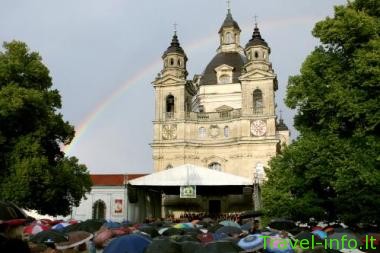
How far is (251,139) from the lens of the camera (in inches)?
1722

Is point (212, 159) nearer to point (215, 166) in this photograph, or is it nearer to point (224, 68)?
point (215, 166)

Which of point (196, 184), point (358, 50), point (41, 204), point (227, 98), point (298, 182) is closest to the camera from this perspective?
point (358, 50)

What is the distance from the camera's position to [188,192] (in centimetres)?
3002

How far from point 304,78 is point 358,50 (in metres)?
2.66

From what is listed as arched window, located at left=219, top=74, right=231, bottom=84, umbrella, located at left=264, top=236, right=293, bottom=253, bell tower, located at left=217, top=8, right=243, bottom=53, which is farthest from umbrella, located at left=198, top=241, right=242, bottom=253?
bell tower, located at left=217, top=8, right=243, bottom=53

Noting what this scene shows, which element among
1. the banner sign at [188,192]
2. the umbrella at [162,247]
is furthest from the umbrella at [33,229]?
the banner sign at [188,192]

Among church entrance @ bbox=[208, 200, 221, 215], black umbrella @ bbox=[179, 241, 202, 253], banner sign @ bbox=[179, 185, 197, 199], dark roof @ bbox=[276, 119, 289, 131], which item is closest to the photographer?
black umbrella @ bbox=[179, 241, 202, 253]

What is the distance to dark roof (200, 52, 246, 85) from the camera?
2053 inches

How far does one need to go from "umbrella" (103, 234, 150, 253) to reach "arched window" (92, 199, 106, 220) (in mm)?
40084

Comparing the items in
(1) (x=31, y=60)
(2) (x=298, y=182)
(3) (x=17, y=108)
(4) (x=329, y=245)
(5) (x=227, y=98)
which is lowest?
(4) (x=329, y=245)

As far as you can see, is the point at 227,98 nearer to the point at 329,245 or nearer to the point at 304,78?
the point at 304,78

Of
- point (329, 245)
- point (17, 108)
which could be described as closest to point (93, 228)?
point (329, 245)

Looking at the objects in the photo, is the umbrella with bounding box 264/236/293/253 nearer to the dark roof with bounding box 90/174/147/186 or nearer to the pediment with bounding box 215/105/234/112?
the dark roof with bounding box 90/174/147/186

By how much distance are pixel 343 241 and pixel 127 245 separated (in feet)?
17.8
